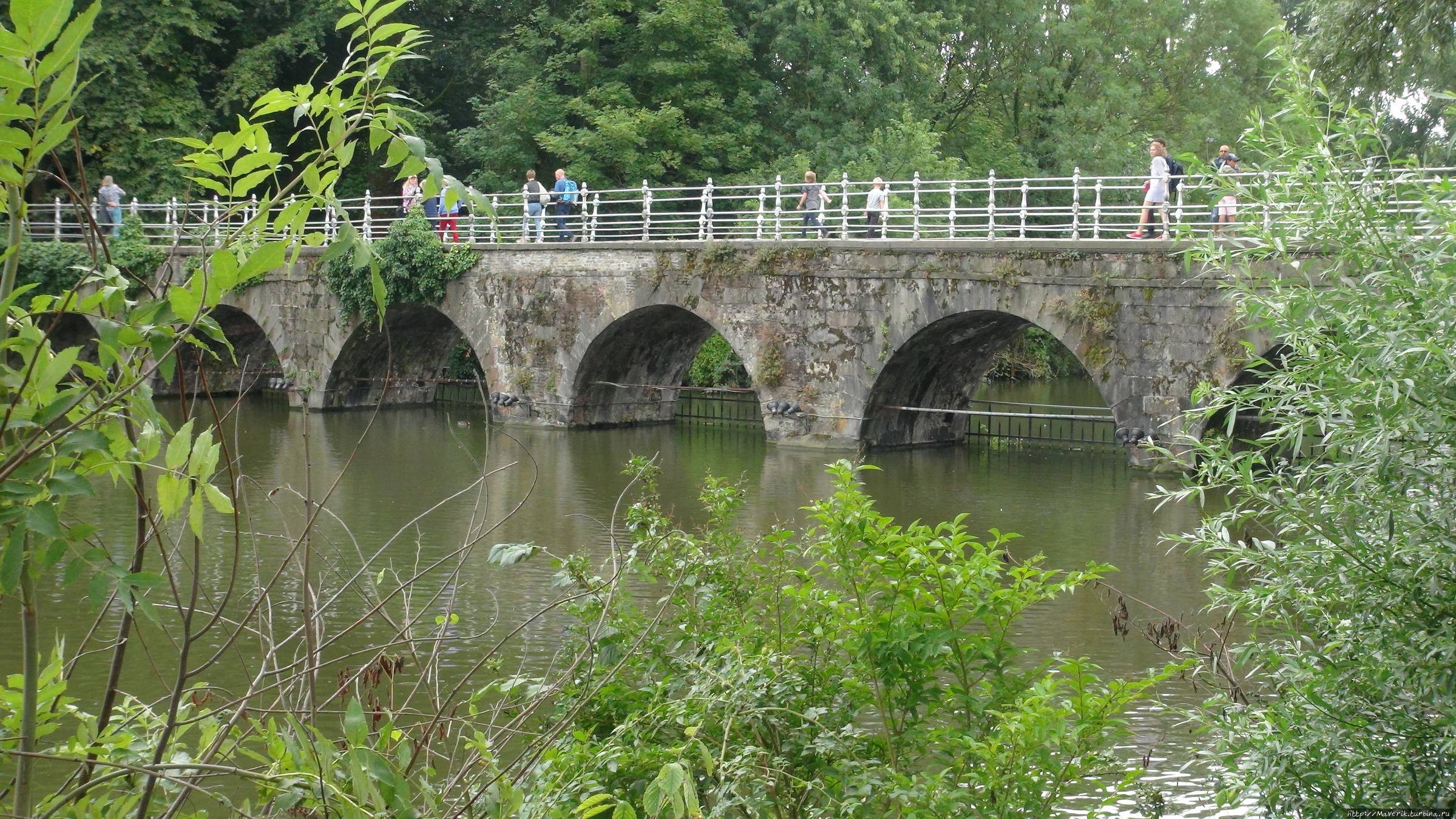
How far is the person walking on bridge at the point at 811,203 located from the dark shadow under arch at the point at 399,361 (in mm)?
6387

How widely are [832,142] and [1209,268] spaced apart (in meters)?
14.7

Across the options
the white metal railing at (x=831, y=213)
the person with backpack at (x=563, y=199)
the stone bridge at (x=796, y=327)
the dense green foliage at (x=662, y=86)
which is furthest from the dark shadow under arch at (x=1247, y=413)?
the person with backpack at (x=563, y=199)

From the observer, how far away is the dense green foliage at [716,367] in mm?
28969

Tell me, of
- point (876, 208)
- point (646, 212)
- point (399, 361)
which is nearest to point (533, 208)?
point (646, 212)

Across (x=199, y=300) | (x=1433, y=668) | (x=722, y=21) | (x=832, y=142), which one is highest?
(x=722, y=21)

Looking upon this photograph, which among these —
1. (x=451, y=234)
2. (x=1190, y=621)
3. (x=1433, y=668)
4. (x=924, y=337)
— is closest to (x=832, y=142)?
(x=451, y=234)

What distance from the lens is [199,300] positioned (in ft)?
7.24

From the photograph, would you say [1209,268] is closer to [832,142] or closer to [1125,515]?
[1125,515]

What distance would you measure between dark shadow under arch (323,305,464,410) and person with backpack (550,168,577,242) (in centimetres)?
258

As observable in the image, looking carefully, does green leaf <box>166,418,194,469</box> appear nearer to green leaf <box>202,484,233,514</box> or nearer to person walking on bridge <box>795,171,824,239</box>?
green leaf <box>202,484,233,514</box>

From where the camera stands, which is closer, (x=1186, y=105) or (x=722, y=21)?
(x=722, y=21)

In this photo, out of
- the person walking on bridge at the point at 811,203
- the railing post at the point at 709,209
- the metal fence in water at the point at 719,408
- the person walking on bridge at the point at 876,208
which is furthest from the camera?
the metal fence in water at the point at 719,408

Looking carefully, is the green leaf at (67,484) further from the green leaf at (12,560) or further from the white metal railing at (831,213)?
the white metal railing at (831,213)

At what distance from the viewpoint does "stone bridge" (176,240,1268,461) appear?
16.4 metres
